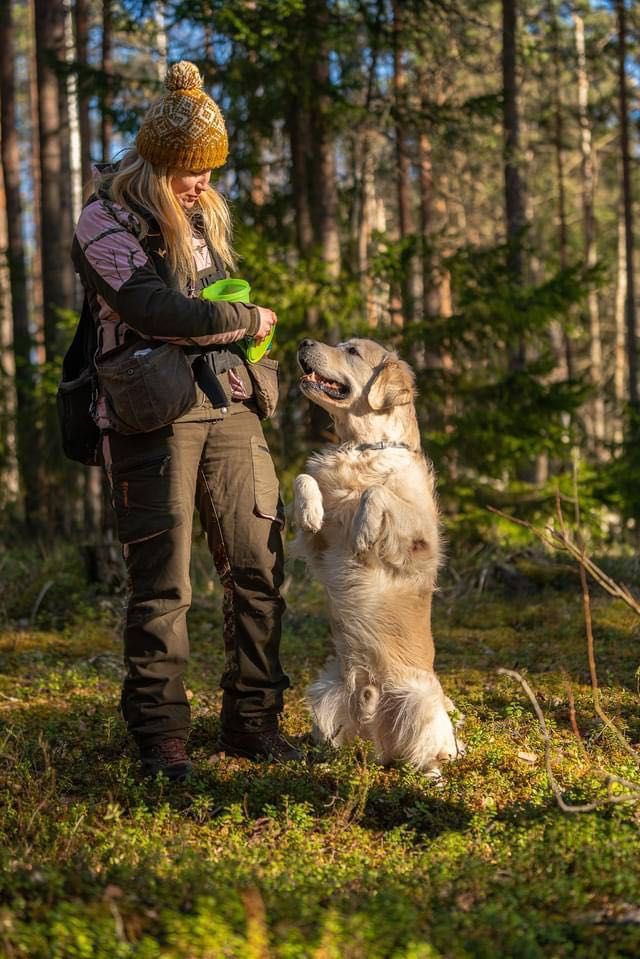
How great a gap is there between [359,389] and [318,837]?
210 cm

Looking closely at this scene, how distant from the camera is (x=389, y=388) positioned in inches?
190

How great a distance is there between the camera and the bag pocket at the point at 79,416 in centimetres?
439

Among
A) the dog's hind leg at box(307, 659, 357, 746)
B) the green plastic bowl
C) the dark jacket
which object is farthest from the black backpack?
the dog's hind leg at box(307, 659, 357, 746)

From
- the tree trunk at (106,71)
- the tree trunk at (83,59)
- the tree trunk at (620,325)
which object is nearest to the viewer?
the tree trunk at (106,71)

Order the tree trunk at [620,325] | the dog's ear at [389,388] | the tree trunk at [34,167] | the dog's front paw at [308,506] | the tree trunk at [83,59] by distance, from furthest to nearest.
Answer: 1. the tree trunk at [620,325]
2. the tree trunk at [34,167]
3. the tree trunk at [83,59]
4. the dog's ear at [389,388]
5. the dog's front paw at [308,506]

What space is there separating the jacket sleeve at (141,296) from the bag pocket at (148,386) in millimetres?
96

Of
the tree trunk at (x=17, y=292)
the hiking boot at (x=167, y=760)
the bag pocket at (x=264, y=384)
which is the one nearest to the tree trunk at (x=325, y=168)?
the tree trunk at (x=17, y=292)

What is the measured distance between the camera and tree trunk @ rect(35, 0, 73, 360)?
1227 centimetres

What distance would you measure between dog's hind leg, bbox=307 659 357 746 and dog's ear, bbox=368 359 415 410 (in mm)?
1309

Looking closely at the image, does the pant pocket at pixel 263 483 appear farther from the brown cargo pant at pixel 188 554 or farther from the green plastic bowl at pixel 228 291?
the green plastic bowl at pixel 228 291

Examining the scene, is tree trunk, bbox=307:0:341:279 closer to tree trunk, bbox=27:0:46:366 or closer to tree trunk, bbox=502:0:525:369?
tree trunk, bbox=502:0:525:369

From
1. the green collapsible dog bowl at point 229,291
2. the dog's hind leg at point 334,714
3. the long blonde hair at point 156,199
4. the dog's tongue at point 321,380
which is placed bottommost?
the dog's hind leg at point 334,714

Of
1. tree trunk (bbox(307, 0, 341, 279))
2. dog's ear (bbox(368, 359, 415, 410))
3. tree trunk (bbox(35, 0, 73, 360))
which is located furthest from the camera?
tree trunk (bbox(35, 0, 73, 360))

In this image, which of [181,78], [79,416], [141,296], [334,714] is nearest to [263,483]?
[79,416]
